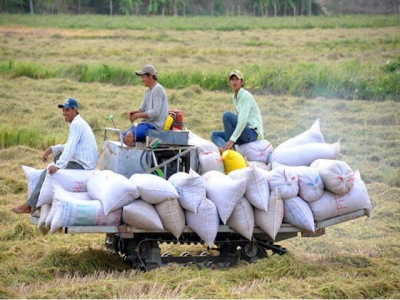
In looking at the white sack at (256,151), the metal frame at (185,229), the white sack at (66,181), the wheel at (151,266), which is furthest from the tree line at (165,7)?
the wheel at (151,266)

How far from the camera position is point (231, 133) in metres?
8.88

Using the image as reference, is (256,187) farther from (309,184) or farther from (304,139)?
(304,139)

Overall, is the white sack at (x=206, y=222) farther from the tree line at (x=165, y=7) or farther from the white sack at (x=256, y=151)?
the tree line at (x=165, y=7)

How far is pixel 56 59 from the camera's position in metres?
25.2

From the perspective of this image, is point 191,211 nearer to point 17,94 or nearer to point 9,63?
point 17,94

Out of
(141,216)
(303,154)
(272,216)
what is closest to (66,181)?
(141,216)

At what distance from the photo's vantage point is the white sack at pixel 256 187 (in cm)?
754

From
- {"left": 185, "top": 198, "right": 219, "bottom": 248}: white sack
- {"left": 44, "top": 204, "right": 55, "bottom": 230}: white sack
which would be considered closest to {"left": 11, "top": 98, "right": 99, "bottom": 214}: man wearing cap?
{"left": 44, "top": 204, "right": 55, "bottom": 230}: white sack

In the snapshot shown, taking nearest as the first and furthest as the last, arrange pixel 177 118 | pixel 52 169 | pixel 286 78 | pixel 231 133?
pixel 52 169 → pixel 177 118 → pixel 231 133 → pixel 286 78

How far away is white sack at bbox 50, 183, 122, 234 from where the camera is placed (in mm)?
7004

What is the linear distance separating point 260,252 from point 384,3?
52744 millimetres

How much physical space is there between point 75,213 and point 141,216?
22.6 inches

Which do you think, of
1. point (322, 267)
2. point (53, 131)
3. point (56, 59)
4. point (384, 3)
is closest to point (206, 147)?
point (322, 267)

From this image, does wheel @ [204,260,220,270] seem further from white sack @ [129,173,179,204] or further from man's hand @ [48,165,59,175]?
man's hand @ [48,165,59,175]
